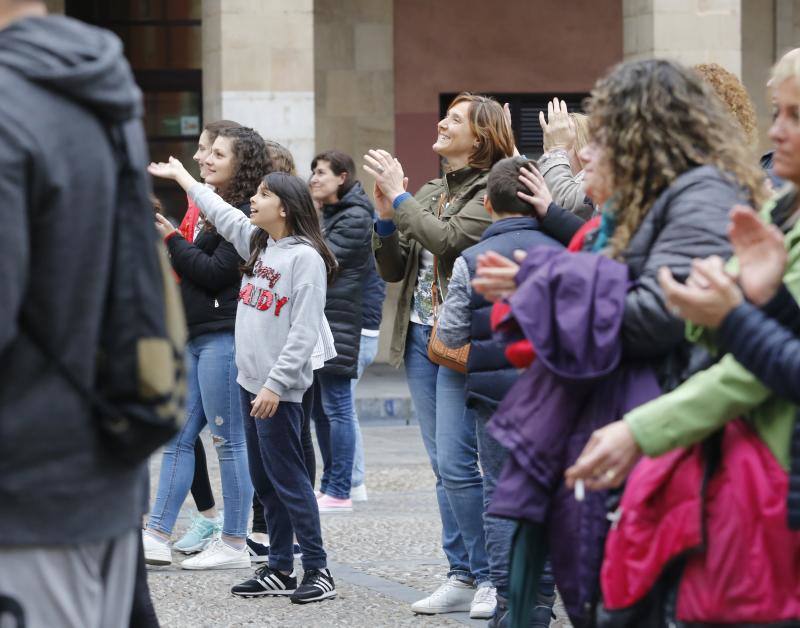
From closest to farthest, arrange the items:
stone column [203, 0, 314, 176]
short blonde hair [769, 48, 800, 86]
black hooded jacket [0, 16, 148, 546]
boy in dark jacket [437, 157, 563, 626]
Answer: black hooded jacket [0, 16, 148, 546], short blonde hair [769, 48, 800, 86], boy in dark jacket [437, 157, 563, 626], stone column [203, 0, 314, 176]

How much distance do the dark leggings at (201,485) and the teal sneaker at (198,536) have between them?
3.2 inches

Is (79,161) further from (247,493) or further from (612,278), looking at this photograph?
(247,493)

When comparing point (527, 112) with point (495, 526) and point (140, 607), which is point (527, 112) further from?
point (140, 607)

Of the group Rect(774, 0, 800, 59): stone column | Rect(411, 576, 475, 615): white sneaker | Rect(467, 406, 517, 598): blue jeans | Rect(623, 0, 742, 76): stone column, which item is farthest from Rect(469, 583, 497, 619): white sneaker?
Rect(774, 0, 800, 59): stone column

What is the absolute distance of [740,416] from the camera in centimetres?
313

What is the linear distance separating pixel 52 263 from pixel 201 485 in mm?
5237

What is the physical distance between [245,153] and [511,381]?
2294mm

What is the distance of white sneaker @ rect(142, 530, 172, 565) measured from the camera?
711 cm

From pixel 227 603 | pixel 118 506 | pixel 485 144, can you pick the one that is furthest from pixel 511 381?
pixel 118 506

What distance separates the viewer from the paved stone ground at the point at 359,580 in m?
6.08

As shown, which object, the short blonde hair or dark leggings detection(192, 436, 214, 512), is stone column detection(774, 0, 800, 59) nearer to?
dark leggings detection(192, 436, 214, 512)

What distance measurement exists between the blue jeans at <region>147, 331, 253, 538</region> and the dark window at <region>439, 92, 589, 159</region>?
12.3 metres

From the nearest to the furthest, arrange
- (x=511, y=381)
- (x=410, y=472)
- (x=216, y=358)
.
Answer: (x=511, y=381) < (x=216, y=358) < (x=410, y=472)

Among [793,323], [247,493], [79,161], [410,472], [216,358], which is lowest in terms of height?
[410,472]
